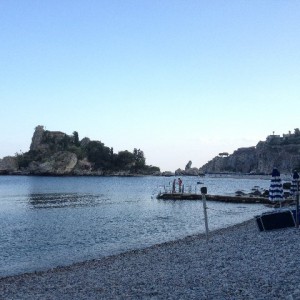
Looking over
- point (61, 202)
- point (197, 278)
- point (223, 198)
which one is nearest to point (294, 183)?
point (223, 198)

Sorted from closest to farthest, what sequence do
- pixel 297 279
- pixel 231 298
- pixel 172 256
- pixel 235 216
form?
pixel 231 298 → pixel 297 279 → pixel 172 256 → pixel 235 216

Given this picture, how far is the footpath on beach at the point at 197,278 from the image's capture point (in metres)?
10.6

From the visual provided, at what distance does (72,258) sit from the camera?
79.3ft

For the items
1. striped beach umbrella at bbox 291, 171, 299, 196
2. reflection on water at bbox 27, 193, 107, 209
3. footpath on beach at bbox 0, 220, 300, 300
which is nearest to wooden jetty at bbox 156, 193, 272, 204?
reflection on water at bbox 27, 193, 107, 209

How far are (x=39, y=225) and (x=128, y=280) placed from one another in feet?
96.4

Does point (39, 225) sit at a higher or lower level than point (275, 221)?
lower

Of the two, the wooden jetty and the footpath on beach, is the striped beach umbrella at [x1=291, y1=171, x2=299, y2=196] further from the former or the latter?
the wooden jetty

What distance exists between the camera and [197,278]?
12.3m

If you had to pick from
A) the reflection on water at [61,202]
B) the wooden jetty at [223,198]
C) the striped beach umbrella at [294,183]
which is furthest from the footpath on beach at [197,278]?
the reflection on water at [61,202]

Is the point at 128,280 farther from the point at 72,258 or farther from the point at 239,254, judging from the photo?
the point at 72,258

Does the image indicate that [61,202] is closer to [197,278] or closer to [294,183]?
[294,183]

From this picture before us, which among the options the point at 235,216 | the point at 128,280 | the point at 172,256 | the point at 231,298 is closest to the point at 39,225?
the point at 235,216

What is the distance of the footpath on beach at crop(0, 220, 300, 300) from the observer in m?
10.6

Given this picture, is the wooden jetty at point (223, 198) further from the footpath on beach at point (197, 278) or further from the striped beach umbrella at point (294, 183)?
the footpath on beach at point (197, 278)
